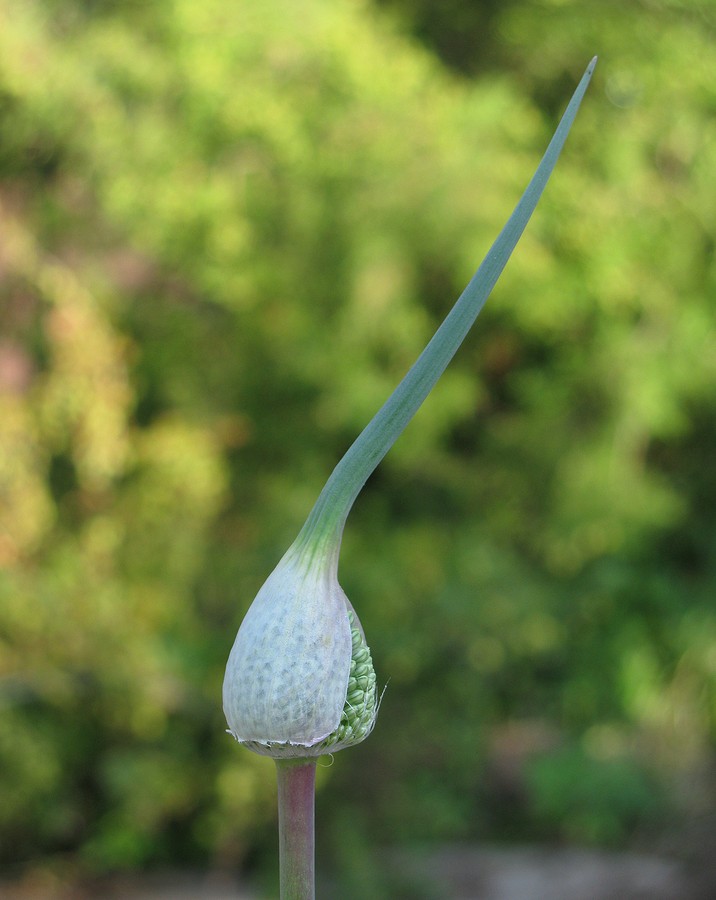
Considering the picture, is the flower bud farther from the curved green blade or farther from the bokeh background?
the bokeh background

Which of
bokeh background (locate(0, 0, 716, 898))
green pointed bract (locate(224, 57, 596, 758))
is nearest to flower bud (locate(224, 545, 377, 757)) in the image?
green pointed bract (locate(224, 57, 596, 758))

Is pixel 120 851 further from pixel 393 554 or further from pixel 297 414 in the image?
pixel 297 414

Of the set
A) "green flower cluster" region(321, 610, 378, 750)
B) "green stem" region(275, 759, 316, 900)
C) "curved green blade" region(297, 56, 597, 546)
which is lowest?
"green stem" region(275, 759, 316, 900)

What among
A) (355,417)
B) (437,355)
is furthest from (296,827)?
(355,417)

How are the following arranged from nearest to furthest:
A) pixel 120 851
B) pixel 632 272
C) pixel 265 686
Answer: pixel 265 686
pixel 120 851
pixel 632 272

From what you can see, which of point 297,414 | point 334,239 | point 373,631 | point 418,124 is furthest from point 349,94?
point 373,631

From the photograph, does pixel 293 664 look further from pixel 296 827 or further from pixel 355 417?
pixel 355 417

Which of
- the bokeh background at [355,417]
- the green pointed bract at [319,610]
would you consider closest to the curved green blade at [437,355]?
the green pointed bract at [319,610]
